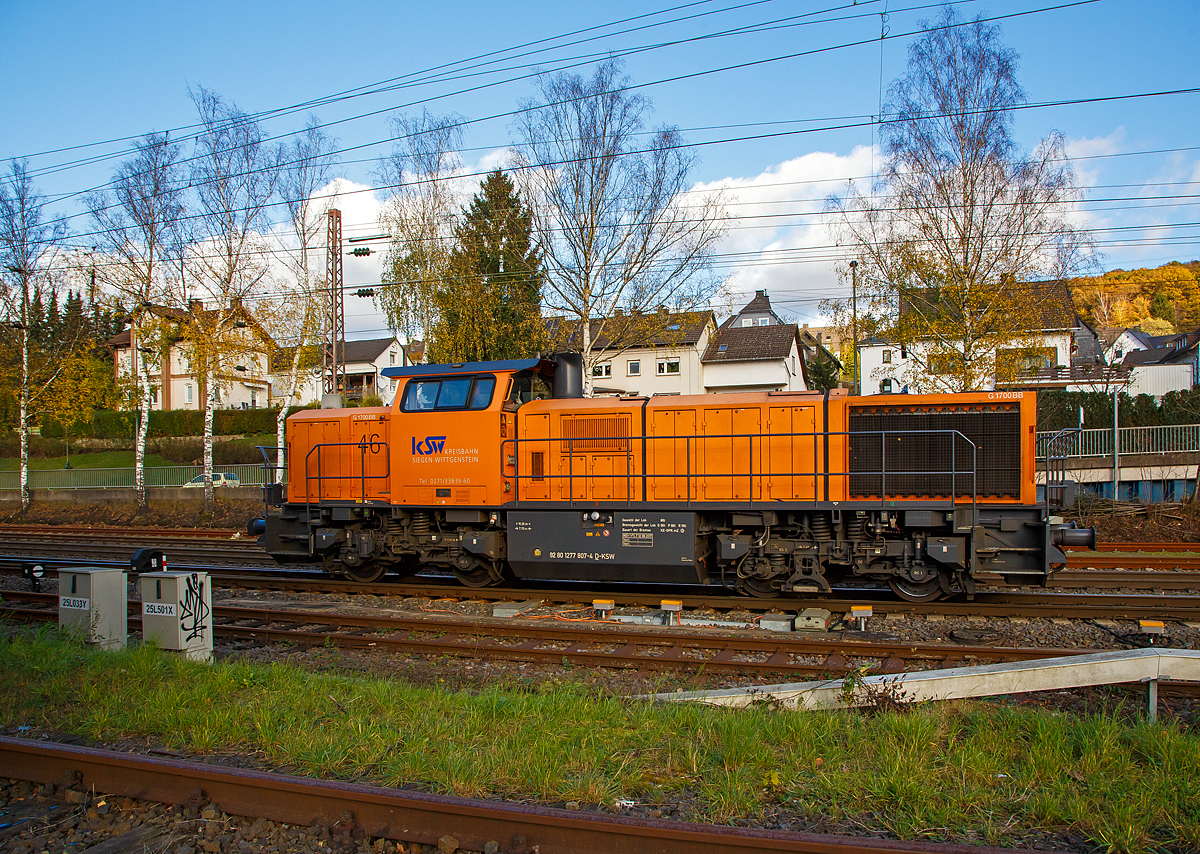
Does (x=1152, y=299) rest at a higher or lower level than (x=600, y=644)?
higher

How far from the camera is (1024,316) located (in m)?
16.7

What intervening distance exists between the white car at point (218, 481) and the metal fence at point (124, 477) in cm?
16

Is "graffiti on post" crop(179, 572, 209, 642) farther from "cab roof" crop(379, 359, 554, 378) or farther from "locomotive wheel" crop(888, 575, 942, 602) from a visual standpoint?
"locomotive wheel" crop(888, 575, 942, 602)

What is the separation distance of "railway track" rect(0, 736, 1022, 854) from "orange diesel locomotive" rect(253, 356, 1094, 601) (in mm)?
6035

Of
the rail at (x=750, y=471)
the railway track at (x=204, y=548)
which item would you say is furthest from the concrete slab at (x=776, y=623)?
the railway track at (x=204, y=548)

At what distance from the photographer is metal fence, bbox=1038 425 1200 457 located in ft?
66.6

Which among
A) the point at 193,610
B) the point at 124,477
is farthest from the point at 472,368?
the point at 124,477

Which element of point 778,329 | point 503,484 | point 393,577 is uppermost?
point 778,329

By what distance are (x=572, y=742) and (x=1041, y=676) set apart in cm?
347

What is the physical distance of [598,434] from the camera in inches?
402

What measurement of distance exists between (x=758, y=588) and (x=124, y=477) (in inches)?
1086

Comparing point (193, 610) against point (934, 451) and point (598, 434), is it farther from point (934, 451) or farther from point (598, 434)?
point (934, 451)

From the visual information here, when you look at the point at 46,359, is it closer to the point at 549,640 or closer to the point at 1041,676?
the point at 549,640

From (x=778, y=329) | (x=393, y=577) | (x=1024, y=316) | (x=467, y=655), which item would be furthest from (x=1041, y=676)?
(x=778, y=329)
